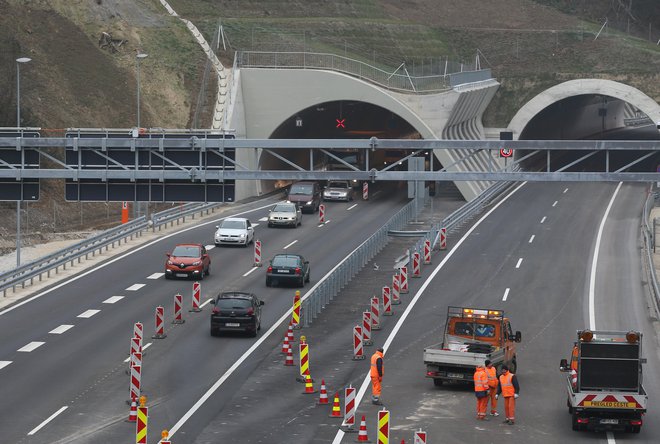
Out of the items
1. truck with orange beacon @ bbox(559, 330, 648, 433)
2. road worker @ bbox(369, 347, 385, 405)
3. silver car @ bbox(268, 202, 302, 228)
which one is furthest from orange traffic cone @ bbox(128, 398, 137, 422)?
silver car @ bbox(268, 202, 302, 228)

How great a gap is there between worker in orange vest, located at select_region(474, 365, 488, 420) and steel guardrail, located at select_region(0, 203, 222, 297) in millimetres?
23268

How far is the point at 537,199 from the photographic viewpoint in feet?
275

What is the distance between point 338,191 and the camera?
86.2m

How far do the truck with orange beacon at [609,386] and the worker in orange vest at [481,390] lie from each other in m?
2.27

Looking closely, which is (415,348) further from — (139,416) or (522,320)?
(139,416)

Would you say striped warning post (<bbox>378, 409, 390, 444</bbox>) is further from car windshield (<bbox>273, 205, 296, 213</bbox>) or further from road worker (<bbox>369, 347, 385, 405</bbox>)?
car windshield (<bbox>273, 205, 296, 213</bbox>)

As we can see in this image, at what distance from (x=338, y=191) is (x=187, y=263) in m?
31.7

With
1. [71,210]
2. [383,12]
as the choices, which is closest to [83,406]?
A: [71,210]

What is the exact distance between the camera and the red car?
55344 mm

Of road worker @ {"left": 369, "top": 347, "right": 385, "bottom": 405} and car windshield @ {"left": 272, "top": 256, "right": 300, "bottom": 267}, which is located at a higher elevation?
car windshield @ {"left": 272, "top": 256, "right": 300, "bottom": 267}

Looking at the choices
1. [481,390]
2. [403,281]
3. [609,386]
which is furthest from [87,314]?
[609,386]

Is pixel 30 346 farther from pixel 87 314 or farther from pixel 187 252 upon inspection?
pixel 187 252

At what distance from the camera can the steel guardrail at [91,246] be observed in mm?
52469

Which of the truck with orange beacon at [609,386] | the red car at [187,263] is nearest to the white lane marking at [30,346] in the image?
the red car at [187,263]
